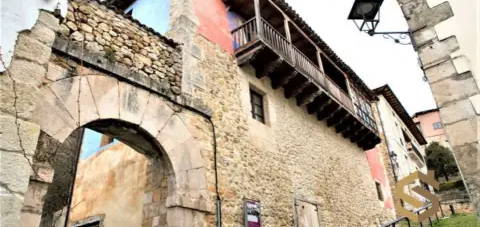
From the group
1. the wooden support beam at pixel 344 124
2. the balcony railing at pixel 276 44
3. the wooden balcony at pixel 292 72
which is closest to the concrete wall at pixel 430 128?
the wooden balcony at pixel 292 72

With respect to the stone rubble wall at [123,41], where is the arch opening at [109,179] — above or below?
below

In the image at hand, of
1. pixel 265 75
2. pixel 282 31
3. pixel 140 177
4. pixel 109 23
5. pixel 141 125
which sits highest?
pixel 282 31

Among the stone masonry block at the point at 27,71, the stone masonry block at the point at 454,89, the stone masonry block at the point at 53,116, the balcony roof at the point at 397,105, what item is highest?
the balcony roof at the point at 397,105

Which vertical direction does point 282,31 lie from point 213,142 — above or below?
above

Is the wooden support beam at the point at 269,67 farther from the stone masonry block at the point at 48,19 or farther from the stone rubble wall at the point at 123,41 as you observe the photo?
the stone masonry block at the point at 48,19

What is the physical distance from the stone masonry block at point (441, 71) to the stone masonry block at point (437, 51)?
4cm

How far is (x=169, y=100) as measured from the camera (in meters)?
5.64

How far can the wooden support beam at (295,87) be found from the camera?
8972 millimetres

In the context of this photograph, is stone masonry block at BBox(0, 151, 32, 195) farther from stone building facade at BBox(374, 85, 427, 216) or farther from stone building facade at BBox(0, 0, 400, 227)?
stone building facade at BBox(374, 85, 427, 216)

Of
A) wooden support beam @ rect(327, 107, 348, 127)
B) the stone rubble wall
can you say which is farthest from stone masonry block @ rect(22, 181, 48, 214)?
wooden support beam @ rect(327, 107, 348, 127)

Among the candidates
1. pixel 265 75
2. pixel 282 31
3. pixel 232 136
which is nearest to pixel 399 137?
pixel 282 31

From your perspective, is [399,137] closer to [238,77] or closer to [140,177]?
[238,77]

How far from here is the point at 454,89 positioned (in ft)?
10.3

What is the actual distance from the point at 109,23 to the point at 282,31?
613cm
